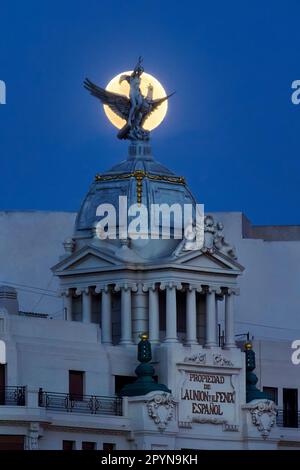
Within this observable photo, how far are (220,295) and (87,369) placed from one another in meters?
9.48

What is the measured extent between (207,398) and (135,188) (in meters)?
Result: 10.9

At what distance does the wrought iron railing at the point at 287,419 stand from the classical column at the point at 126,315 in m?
10.3

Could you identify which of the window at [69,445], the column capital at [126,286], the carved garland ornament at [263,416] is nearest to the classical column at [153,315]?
the column capital at [126,286]

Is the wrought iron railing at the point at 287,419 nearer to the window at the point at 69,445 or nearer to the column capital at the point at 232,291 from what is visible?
the column capital at the point at 232,291

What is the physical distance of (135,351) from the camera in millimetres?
150750

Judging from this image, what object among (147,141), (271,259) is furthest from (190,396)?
(271,259)

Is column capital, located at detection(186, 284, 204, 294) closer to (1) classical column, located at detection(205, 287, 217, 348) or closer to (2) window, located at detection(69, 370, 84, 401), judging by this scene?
(1) classical column, located at detection(205, 287, 217, 348)

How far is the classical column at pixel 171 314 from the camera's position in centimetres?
15075

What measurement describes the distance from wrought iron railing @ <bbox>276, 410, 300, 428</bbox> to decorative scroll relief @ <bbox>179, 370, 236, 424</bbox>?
15.3 feet

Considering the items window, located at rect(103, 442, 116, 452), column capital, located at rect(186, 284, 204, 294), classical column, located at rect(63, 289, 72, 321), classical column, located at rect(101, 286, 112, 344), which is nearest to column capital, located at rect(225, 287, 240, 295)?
column capital, located at rect(186, 284, 204, 294)

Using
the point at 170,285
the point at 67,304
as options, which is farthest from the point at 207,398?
the point at 67,304

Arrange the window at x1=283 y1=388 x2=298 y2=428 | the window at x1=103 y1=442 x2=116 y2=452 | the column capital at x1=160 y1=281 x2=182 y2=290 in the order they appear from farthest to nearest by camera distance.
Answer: the window at x1=283 y1=388 x2=298 y2=428 < the column capital at x1=160 y1=281 x2=182 y2=290 < the window at x1=103 y1=442 x2=116 y2=452

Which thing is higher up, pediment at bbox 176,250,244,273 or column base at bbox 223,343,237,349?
pediment at bbox 176,250,244,273

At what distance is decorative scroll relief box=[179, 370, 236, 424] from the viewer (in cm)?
15062
